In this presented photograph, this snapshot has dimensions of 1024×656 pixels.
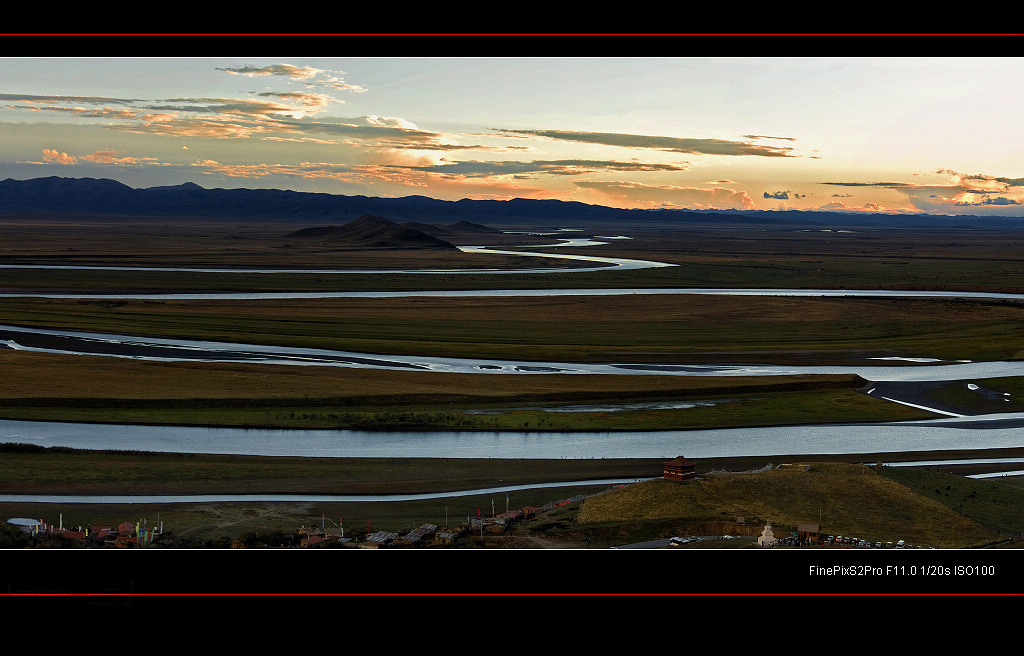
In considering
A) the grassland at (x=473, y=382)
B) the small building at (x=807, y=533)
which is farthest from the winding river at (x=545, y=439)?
the small building at (x=807, y=533)

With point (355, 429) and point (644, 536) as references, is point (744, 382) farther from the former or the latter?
point (644, 536)

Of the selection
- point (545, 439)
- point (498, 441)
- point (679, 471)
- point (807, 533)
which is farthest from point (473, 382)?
point (807, 533)

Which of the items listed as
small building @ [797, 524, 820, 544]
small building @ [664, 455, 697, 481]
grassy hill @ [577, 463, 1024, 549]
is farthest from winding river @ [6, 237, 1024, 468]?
small building @ [797, 524, 820, 544]

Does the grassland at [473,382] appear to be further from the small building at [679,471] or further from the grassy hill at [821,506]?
the small building at [679,471]

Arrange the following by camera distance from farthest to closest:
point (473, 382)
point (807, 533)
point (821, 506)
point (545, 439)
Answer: point (473, 382) → point (545, 439) → point (821, 506) → point (807, 533)

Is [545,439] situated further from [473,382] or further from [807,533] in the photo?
[807,533]

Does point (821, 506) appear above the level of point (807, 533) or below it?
below

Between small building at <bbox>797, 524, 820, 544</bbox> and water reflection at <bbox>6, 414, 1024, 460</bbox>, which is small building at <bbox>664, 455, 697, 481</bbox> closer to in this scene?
small building at <bbox>797, 524, 820, 544</bbox>

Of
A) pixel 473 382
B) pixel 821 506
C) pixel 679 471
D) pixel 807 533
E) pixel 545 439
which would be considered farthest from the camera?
pixel 473 382
